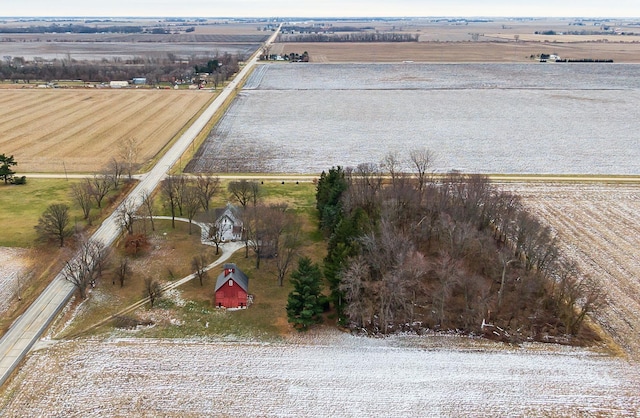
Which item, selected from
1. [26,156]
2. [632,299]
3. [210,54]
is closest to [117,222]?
[26,156]

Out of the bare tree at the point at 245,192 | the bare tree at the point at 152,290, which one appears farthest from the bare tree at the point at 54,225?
the bare tree at the point at 245,192

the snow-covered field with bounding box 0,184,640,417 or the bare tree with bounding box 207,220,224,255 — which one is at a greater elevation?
the bare tree with bounding box 207,220,224,255

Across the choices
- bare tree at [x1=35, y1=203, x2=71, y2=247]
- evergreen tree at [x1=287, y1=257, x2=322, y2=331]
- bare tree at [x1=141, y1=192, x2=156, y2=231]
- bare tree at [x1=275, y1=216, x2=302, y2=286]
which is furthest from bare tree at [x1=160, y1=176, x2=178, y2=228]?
evergreen tree at [x1=287, y1=257, x2=322, y2=331]

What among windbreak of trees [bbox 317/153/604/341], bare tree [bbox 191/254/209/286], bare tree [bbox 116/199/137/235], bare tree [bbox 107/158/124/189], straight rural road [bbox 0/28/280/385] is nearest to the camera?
straight rural road [bbox 0/28/280/385]

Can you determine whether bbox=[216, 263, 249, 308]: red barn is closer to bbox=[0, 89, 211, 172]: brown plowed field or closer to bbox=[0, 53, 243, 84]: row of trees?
bbox=[0, 89, 211, 172]: brown plowed field

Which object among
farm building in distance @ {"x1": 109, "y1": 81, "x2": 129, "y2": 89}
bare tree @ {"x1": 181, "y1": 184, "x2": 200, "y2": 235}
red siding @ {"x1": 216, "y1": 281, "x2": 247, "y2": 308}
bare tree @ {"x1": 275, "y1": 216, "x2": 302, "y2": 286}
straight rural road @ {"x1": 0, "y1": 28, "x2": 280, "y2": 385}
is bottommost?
straight rural road @ {"x1": 0, "y1": 28, "x2": 280, "y2": 385}

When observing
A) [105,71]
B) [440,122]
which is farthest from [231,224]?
[105,71]

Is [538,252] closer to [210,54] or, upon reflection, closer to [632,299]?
[632,299]

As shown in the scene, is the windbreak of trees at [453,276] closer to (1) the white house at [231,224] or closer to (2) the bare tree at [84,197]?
(1) the white house at [231,224]
